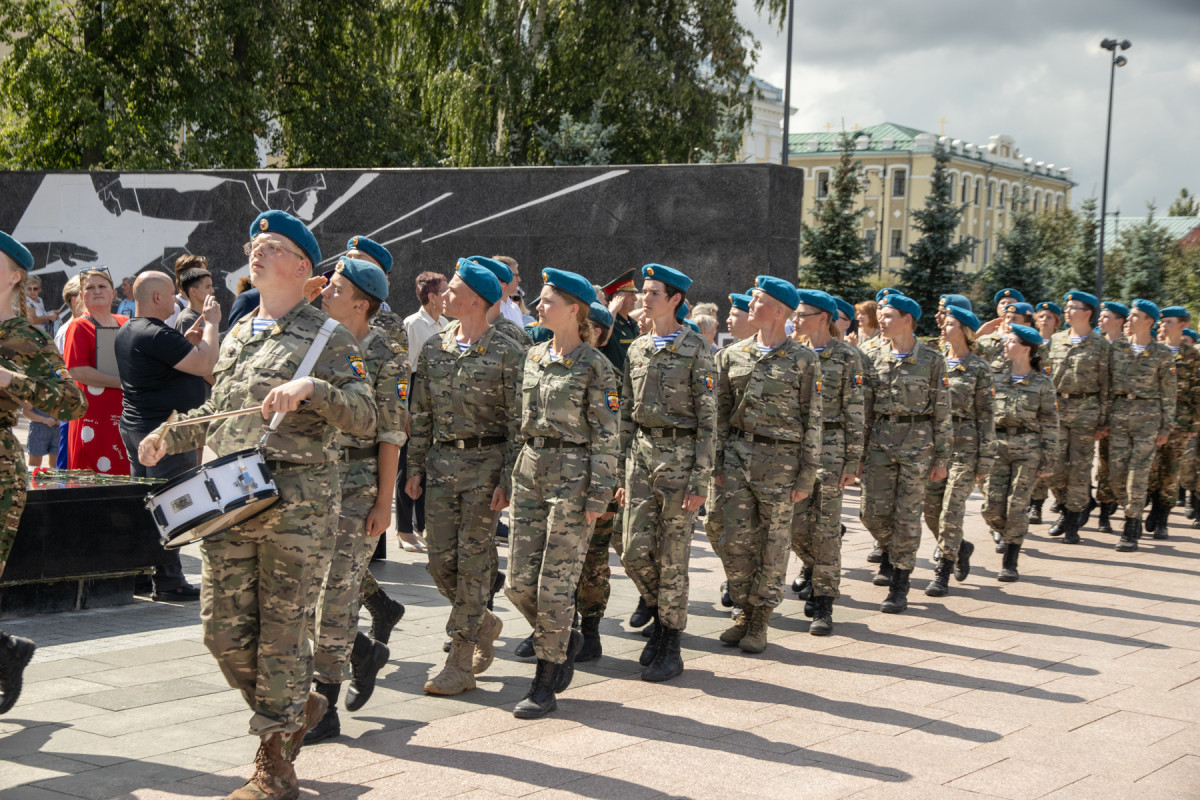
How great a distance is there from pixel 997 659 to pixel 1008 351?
440cm

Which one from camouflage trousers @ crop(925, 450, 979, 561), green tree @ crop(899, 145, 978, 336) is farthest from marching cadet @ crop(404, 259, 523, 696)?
green tree @ crop(899, 145, 978, 336)

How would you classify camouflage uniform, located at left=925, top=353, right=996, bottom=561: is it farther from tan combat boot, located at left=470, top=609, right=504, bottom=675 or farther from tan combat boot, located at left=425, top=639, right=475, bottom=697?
tan combat boot, located at left=425, top=639, right=475, bottom=697

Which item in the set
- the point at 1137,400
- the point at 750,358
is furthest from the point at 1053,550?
the point at 750,358

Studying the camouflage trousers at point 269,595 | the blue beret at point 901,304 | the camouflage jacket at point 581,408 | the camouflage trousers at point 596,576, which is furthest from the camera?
the blue beret at point 901,304

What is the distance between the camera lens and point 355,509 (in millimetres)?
5652

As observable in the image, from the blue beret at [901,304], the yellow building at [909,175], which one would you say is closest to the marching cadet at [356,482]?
the blue beret at [901,304]

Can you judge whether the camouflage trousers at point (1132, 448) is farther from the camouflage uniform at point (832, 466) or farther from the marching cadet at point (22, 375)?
the marching cadet at point (22, 375)

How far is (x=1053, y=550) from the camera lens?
12.3 metres

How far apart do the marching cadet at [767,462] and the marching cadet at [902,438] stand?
1.91 metres

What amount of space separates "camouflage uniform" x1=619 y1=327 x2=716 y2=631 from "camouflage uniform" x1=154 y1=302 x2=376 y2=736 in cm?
257

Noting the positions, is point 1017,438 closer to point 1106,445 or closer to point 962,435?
point 962,435

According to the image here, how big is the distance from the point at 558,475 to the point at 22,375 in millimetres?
2414

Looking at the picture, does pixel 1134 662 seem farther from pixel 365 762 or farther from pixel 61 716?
pixel 61 716

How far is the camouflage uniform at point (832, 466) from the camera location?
8.30 metres
